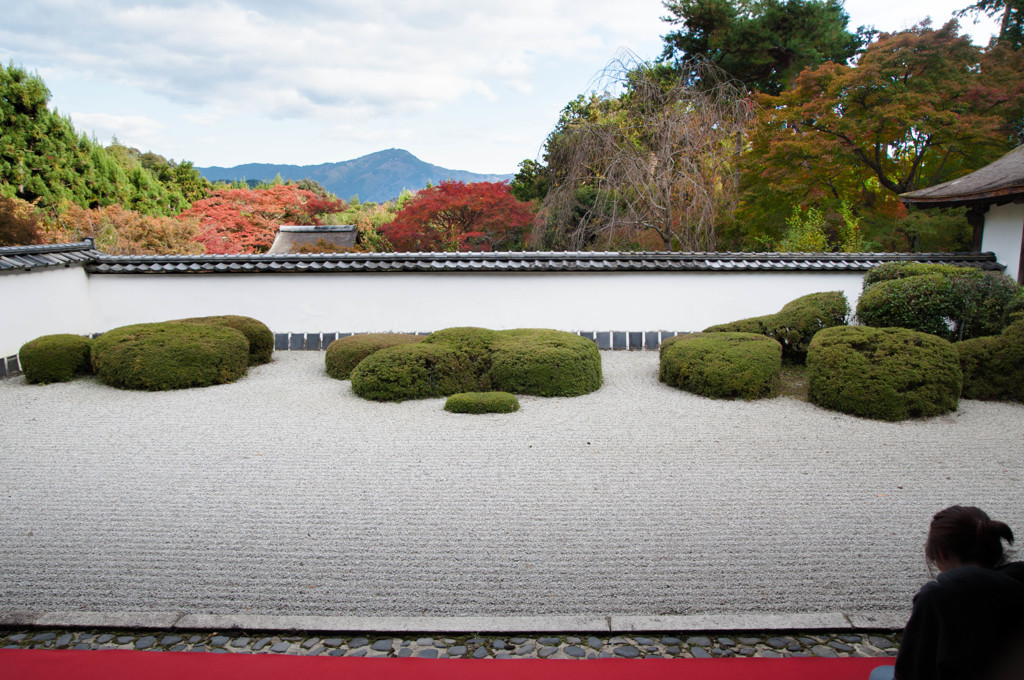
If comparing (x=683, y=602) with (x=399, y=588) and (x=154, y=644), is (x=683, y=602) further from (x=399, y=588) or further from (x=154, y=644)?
(x=154, y=644)

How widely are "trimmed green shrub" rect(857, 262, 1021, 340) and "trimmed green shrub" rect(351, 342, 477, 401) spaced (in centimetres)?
502

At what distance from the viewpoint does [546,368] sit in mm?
7086

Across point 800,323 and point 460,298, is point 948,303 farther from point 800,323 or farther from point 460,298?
point 460,298

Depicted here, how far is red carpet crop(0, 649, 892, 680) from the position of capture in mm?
2463

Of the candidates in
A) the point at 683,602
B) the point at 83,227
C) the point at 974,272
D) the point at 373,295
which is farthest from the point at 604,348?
the point at 83,227

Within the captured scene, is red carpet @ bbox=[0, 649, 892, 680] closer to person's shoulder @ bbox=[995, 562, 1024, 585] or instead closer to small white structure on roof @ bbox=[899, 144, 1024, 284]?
person's shoulder @ bbox=[995, 562, 1024, 585]

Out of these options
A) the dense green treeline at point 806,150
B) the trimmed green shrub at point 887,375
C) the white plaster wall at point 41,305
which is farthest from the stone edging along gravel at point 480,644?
the dense green treeline at point 806,150

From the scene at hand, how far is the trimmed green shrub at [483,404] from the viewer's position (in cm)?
645

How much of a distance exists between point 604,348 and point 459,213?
808 cm

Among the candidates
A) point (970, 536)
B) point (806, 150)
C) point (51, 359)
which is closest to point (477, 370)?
point (51, 359)

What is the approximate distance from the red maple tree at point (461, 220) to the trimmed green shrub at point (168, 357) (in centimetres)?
883

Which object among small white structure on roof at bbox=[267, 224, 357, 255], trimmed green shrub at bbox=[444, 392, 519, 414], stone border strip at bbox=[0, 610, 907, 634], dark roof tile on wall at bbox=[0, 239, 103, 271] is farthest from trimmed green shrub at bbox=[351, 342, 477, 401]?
small white structure on roof at bbox=[267, 224, 357, 255]

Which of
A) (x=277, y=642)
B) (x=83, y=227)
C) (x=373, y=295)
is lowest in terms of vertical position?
(x=277, y=642)

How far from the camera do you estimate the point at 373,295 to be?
1022cm
